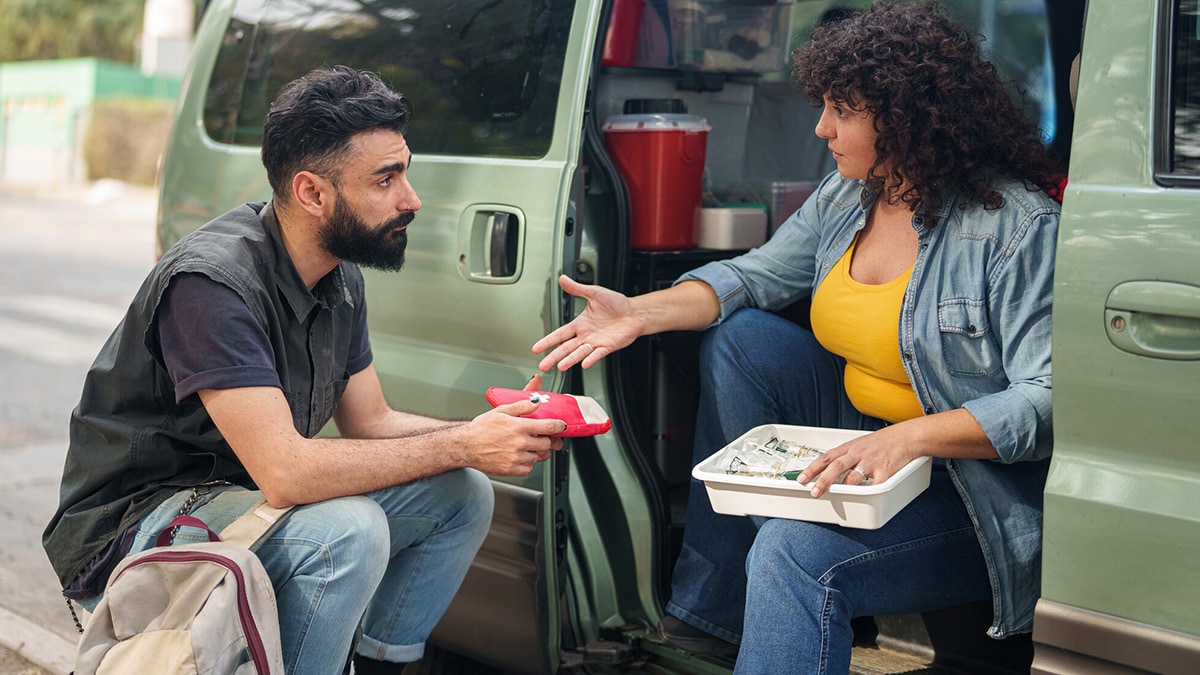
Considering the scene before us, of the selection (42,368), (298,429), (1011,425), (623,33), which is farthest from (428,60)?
(42,368)

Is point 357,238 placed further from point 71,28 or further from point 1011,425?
point 71,28

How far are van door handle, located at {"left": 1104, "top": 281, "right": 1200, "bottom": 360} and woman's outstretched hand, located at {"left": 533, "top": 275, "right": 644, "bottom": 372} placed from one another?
1046mm

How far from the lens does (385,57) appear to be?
10.1 ft

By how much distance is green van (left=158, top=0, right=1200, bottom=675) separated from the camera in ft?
6.05

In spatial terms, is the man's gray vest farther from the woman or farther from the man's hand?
the woman

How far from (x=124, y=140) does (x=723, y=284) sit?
27731mm

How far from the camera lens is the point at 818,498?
2174 millimetres

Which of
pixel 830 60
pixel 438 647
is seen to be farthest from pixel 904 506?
pixel 438 647

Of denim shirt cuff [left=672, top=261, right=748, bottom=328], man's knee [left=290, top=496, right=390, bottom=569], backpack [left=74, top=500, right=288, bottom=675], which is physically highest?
denim shirt cuff [left=672, top=261, right=748, bottom=328]

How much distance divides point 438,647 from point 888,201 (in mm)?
1598

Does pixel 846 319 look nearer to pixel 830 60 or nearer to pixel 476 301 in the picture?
pixel 830 60

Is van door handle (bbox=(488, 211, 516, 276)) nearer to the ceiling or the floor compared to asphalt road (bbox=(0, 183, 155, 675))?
nearer to the ceiling

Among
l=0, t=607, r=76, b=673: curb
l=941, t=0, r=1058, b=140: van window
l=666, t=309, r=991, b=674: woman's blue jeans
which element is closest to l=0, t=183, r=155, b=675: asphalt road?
l=0, t=607, r=76, b=673: curb

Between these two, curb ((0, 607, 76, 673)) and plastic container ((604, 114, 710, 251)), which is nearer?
plastic container ((604, 114, 710, 251))
